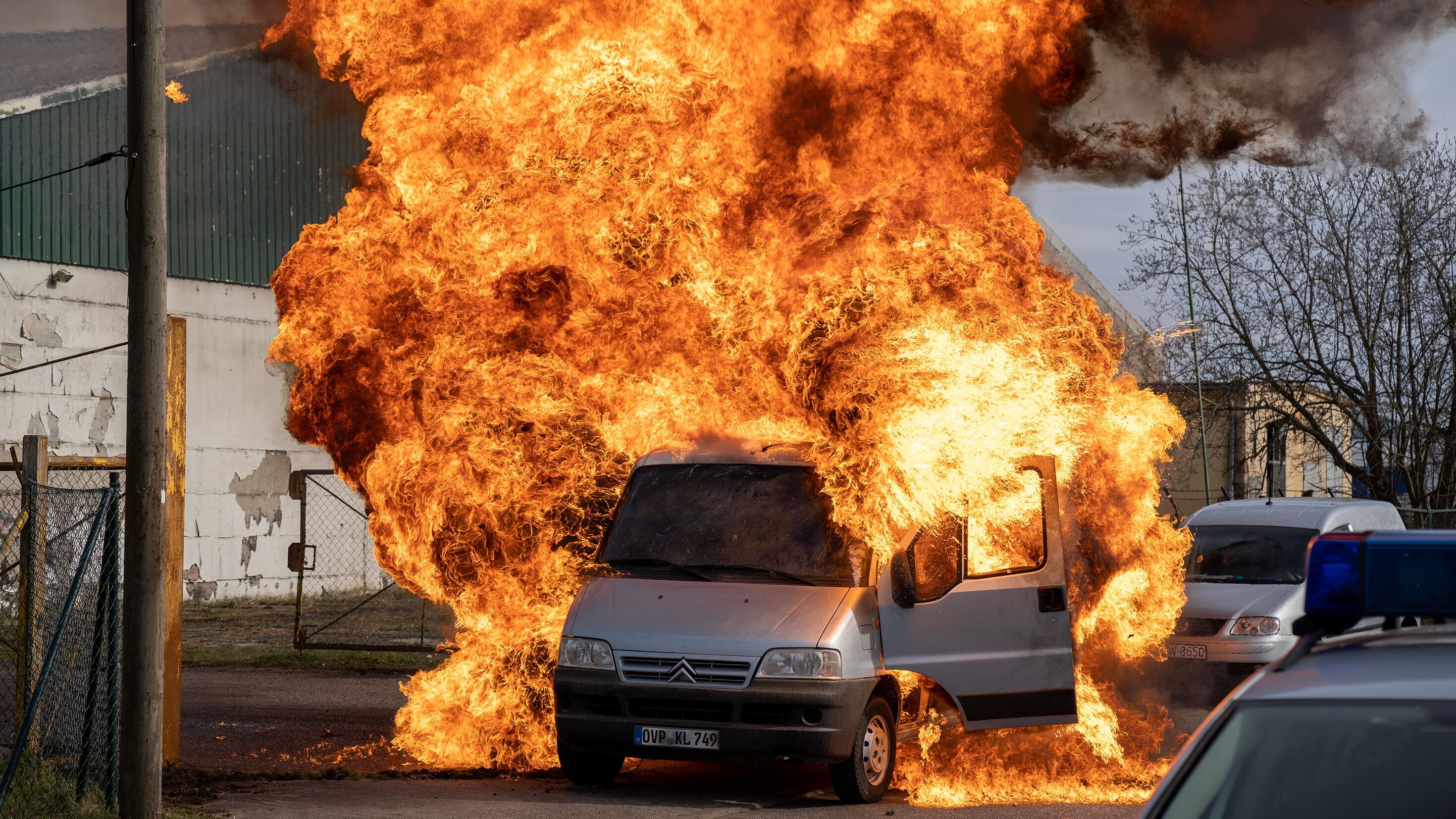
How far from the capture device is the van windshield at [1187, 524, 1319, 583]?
15.9m

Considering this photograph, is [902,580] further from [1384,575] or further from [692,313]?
[1384,575]

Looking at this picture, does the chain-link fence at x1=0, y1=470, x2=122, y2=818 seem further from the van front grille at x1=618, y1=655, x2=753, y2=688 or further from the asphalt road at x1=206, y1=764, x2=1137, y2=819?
the van front grille at x1=618, y1=655, x2=753, y2=688

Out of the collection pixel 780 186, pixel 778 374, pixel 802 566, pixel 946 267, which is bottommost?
pixel 802 566

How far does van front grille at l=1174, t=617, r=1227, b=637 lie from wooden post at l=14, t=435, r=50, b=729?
420 inches

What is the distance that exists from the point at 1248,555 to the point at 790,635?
30.2 feet

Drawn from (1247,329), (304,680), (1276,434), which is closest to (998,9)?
(304,680)

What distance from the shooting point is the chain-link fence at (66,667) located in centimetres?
820

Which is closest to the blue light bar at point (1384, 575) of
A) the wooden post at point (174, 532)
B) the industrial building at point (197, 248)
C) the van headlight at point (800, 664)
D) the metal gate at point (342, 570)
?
the van headlight at point (800, 664)

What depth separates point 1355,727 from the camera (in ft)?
10.6

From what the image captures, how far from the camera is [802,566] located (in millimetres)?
9336

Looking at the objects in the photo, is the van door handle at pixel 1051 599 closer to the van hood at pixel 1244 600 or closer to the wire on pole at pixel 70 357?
the van hood at pixel 1244 600

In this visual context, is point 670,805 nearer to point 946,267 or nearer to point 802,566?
point 802,566

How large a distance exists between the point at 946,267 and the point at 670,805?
3.97m

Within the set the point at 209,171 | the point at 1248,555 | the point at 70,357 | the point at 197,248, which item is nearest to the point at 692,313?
the point at 70,357
